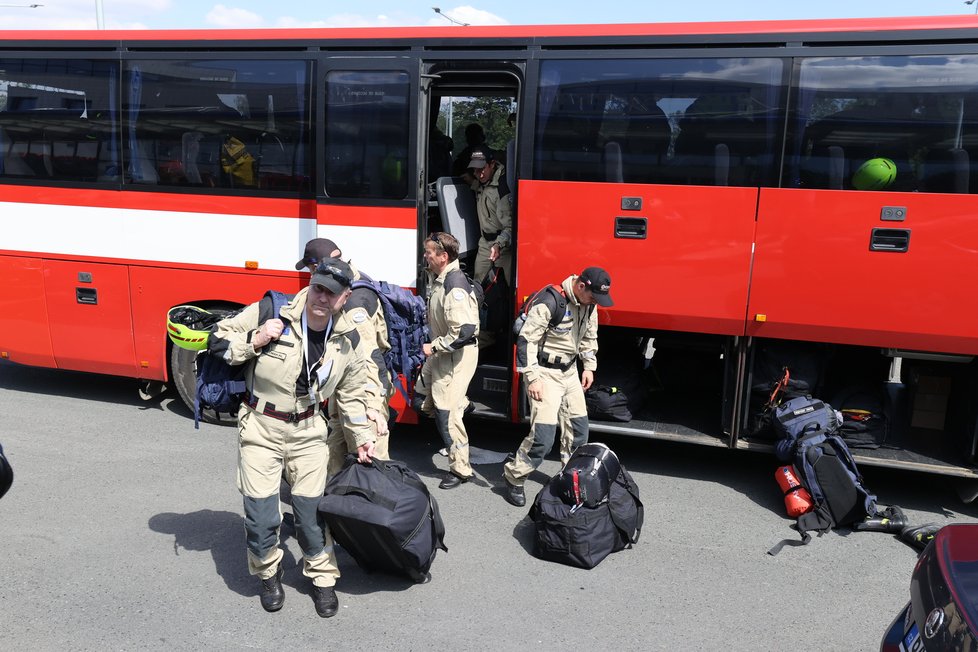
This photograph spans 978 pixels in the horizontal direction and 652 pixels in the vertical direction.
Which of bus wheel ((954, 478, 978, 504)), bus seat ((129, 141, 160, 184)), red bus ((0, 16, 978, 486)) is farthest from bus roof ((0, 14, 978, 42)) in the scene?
bus wheel ((954, 478, 978, 504))

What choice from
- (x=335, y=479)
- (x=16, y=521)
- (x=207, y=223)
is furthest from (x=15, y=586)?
(x=207, y=223)

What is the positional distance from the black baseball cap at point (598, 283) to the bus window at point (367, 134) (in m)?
1.75

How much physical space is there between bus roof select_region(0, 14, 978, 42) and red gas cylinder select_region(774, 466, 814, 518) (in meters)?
2.95

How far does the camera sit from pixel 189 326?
A: 6363 millimetres

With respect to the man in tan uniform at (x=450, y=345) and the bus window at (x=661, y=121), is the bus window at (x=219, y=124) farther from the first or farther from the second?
the bus window at (x=661, y=121)

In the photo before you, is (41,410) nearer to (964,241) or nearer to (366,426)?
(366,426)

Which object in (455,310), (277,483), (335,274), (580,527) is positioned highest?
(335,274)

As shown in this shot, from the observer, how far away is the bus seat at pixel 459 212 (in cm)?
687

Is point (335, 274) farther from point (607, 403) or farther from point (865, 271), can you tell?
point (865, 271)

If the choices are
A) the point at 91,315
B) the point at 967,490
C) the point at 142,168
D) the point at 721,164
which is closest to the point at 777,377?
the point at 967,490

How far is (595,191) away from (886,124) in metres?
1.93

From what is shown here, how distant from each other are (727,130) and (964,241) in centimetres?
165

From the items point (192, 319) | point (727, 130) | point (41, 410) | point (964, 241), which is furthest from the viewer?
point (41, 410)

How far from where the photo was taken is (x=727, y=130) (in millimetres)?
5555
